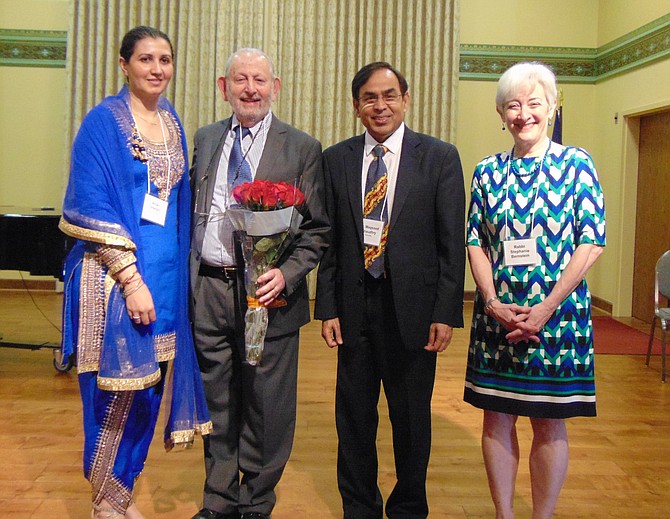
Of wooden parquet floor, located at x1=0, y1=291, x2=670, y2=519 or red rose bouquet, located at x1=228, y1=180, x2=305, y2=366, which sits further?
wooden parquet floor, located at x1=0, y1=291, x2=670, y2=519

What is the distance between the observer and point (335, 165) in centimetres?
266

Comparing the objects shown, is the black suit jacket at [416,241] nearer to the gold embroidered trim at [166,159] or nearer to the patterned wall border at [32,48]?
the gold embroidered trim at [166,159]

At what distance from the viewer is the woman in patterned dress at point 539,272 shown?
2.29 metres

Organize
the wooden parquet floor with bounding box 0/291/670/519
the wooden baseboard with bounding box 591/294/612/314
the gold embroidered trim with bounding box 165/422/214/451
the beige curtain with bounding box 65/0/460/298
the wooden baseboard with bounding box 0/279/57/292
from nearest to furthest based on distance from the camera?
1. the gold embroidered trim with bounding box 165/422/214/451
2. the wooden parquet floor with bounding box 0/291/670/519
3. the wooden baseboard with bounding box 591/294/612/314
4. the beige curtain with bounding box 65/0/460/298
5. the wooden baseboard with bounding box 0/279/57/292

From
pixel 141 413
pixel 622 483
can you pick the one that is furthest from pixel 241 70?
pixel 622 483

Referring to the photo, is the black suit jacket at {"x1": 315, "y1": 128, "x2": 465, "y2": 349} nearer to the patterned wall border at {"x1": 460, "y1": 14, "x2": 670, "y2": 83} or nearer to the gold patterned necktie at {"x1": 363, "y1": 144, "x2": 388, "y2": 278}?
the gold patterned necktie at {"x1": 363, "y1": 144, "x2": 388, "y2": 278}

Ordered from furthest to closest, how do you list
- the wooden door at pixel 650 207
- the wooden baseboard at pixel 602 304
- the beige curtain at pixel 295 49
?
the beige curtain at pixel 295 49 < the wooden baseboard at pixel 602 304 < the wooden door at pixel 650 207

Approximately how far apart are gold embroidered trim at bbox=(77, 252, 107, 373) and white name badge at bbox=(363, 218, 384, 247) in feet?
2.94

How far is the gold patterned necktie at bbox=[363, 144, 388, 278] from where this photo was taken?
2576mm

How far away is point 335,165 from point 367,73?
1.14 ft

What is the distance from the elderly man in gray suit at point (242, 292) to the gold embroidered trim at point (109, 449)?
0.40 meters

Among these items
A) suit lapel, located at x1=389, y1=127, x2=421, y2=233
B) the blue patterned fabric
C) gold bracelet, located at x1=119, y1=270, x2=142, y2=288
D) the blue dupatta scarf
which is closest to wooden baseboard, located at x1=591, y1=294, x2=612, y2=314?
suit lapel, located at x1=389, y1=127, x2=421, y2=233

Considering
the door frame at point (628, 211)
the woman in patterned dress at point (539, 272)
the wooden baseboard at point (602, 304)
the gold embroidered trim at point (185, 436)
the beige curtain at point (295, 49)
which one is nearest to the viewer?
the woman in patterned dress at point (539, 272)

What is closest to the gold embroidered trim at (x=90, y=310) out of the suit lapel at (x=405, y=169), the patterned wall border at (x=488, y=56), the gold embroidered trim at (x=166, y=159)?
the gold embroidered trim at (x=166, y=159)
